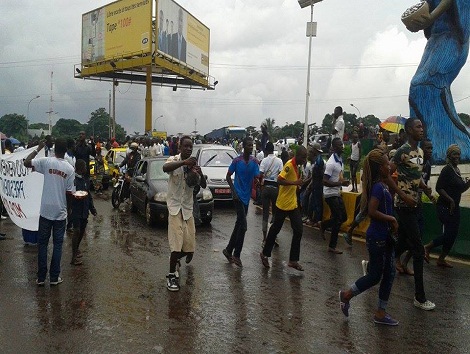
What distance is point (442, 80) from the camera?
15508 mm

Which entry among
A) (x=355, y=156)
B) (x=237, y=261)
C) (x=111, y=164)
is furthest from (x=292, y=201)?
(x=111, y=164)

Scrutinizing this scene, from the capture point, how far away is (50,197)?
611 centimetres

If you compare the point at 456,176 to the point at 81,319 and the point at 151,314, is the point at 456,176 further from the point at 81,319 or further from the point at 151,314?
the point at 81,319

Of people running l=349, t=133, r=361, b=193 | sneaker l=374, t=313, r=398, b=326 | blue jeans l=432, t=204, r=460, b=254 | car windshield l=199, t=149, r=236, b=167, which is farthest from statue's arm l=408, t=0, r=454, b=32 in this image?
sneaker l=374, t=313, r=398, b=326

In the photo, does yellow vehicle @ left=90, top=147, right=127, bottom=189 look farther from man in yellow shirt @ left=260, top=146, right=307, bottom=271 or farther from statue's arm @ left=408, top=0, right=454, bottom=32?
man in yellow shirt @ left=260, top=146, right=307, bottom=271

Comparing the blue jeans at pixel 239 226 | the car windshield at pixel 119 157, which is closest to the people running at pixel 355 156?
the blue jeans at pixel 239 226

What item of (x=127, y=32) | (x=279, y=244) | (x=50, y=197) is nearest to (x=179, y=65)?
(x=127, y=32)

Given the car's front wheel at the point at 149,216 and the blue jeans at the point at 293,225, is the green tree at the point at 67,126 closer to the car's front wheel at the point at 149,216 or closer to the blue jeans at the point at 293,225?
the car's front wheel at the point at 149,216

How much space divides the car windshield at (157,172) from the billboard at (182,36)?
26544 mm

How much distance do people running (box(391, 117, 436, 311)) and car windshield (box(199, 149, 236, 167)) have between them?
30.1 ft

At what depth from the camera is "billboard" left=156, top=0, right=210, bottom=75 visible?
123 feet

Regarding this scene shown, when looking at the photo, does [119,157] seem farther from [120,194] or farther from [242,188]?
[242,188]

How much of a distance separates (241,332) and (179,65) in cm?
3732

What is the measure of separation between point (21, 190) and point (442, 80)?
1301 centimetres
